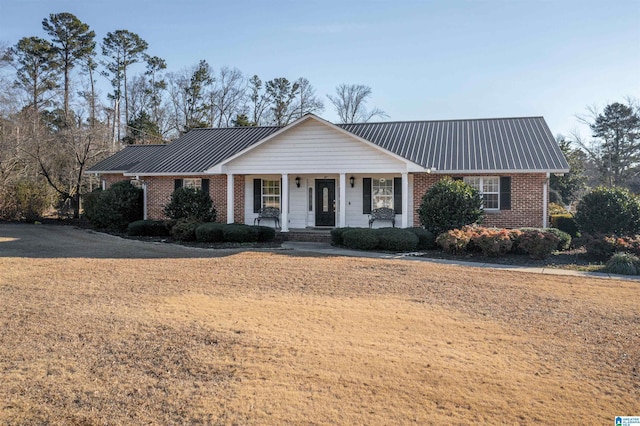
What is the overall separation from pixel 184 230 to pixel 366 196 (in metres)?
7.10

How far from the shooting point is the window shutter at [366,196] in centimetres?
1880

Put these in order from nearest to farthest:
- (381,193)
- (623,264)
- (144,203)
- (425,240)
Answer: (623,264)
(425,240)
(381,193)
(144,203)

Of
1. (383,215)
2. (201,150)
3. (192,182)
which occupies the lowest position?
(383,215)

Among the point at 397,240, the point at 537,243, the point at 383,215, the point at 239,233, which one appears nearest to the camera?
the point at 537,243

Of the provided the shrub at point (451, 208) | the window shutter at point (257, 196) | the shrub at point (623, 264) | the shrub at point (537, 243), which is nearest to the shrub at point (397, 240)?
the shrub at point (451, 208)

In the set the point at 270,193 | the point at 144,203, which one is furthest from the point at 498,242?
the point at 144,203

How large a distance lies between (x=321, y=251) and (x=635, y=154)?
1400 inches

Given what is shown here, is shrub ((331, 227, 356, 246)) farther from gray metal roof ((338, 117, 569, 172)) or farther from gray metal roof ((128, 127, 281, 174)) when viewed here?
gray metal roof ((128, 127, 281, 174))

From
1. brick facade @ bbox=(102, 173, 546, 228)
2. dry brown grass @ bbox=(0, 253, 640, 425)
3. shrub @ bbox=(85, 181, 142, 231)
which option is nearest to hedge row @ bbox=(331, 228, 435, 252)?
brick facade @ bbox=(102, 173, 546, 228)

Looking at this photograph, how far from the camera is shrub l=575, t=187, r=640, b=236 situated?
14.2m

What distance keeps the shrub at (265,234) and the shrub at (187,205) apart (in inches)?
120

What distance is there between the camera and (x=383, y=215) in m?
18.1

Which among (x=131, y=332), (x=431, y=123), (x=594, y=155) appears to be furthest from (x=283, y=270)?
(x=594, y=155)

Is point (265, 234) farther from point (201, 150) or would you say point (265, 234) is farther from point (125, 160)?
point (125, 160)
